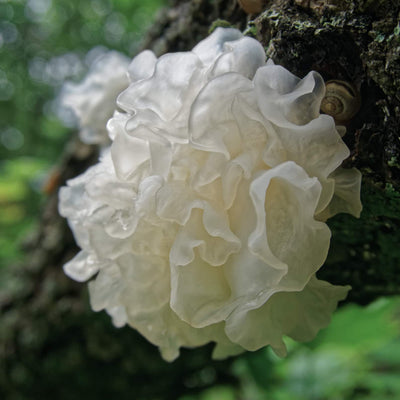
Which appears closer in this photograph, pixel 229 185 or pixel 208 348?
pixel 229 185

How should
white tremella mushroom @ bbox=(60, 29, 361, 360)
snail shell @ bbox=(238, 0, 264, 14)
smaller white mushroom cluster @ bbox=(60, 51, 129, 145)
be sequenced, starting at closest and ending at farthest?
white tremella mushroom @ bbox=(60, 29, 361, 360) < snail shell @ bbox=(238, 0, 264, 14) < smaller white mushroom cluster @ bbox=(60, 51, 129, 145)

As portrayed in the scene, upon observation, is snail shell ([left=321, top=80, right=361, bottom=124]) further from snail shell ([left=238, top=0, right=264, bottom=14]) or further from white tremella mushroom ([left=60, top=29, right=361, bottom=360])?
snail shell ([left=238, top=0, right=264, bottom=14])

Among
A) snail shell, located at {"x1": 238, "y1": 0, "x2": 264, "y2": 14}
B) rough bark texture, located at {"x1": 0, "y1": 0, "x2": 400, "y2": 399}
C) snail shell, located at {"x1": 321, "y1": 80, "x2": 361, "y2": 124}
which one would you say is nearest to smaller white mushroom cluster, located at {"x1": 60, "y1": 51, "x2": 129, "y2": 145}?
rough bark texture, located at {"x1": 0, "y1": 0, "x2": 400, "y2": 399}

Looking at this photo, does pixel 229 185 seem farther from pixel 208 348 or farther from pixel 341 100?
pixel 208 348

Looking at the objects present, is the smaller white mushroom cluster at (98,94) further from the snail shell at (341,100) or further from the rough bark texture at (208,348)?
the snail shell at (341,100)

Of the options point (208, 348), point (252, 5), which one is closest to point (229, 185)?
point (252, 5)

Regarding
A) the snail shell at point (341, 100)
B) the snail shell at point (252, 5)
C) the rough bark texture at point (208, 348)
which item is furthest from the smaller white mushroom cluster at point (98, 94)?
the snail shell at point (341, 100)
